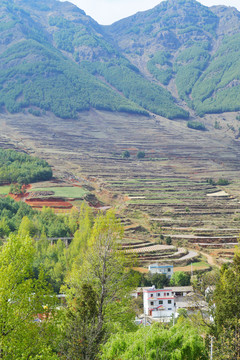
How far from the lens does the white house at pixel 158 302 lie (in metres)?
52.9

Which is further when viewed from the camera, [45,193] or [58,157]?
[58,157]

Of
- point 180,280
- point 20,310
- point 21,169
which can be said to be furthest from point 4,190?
point 20,310

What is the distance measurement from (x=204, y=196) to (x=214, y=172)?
4163cm

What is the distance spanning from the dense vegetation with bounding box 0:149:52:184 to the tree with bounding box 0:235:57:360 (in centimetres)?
9363

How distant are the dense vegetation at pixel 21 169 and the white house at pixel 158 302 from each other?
213 ft

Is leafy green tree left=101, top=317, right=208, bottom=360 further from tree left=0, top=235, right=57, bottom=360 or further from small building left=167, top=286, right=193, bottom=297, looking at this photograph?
small building left=167, top=286, right=193, bottom=297

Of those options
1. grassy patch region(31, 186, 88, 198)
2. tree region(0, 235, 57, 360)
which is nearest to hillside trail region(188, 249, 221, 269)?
grassy patch region(31, 186, 88, 198)

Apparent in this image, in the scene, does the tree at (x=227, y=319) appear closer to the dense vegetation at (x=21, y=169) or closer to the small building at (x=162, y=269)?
the small building at (x=162, y=269)

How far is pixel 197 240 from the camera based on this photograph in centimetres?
8881

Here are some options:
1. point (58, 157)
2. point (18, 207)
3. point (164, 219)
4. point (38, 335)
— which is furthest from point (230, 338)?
point (58, 157)

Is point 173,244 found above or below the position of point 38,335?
below

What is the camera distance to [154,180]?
14362 centimetres

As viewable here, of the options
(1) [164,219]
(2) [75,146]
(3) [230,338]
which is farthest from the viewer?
(2) [75,146]

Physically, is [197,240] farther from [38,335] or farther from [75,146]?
[75,146]
